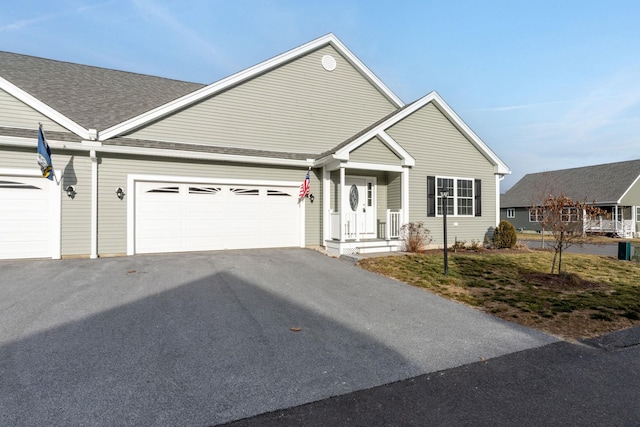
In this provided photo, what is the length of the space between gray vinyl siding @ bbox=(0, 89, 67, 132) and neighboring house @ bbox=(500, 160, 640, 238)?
80.5 ft

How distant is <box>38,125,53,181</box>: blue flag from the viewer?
7.80m

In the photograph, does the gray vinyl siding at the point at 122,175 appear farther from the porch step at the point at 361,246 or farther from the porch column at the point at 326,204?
the porch step at the point at 361,246

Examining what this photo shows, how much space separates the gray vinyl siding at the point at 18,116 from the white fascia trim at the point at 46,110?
0.10 m

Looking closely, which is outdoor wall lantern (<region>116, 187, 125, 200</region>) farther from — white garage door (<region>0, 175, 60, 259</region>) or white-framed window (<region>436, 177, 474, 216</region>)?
white-framed window (<region>436, 177, 474, 216</region>)

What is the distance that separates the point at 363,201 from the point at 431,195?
244 centimetres

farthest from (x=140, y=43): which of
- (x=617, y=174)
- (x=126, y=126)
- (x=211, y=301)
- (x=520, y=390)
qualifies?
(x=617, y=174)

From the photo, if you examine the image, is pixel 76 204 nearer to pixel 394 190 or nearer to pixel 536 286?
pixel 394 190

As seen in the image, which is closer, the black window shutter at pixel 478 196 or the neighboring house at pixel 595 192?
the black window shutter at pixel 478 196

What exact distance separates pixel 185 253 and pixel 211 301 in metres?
4.69

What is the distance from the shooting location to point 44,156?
7.84 m

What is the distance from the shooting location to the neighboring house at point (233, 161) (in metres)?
8.72

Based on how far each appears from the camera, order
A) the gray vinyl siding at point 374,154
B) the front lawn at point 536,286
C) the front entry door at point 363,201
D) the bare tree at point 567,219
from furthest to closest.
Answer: the front entry door at point 363,201 < the gray vinyl siding at point 374,154 < the bare tree at point 567,219 < the front lawn at point 536,286

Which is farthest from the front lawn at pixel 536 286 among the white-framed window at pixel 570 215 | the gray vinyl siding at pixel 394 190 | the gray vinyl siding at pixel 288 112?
the gray vinyl siding at pixel 288 112

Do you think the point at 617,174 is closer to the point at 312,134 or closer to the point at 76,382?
the point at 312,134
